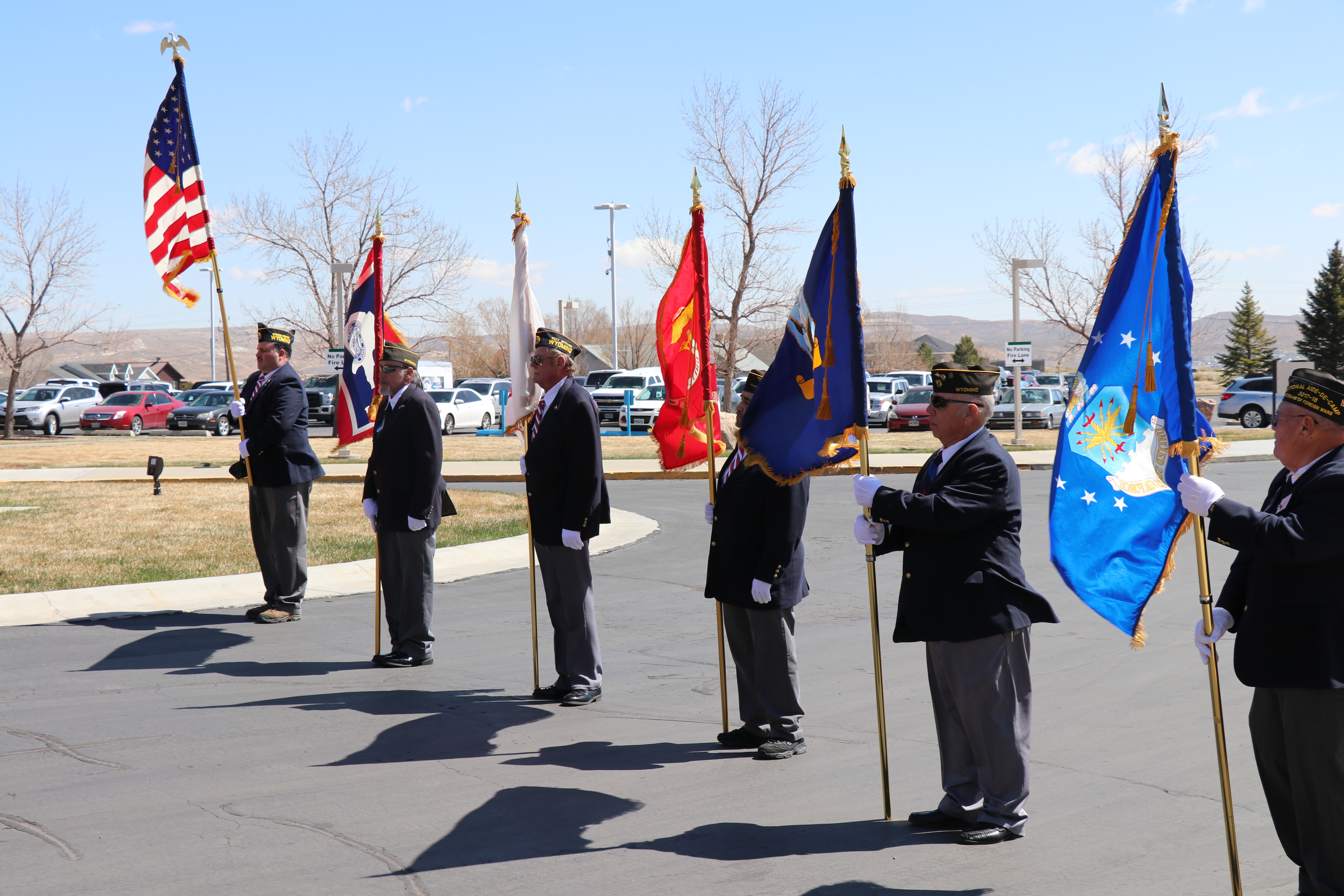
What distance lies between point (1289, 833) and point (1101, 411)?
168 centimetres

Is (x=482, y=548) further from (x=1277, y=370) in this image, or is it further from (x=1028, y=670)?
(x=1277, y=370)

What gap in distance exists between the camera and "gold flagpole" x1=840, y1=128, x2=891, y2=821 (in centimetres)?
493

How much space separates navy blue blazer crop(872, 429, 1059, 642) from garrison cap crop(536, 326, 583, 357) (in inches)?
126

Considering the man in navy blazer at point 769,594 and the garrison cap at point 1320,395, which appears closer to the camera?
the garrison cap at point 1320,395

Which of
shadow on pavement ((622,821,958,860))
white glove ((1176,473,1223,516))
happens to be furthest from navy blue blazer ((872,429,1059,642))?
shadow on pavement ((622,821,958,860))

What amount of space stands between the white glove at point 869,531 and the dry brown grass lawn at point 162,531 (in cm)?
848

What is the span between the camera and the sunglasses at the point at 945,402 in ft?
16.0

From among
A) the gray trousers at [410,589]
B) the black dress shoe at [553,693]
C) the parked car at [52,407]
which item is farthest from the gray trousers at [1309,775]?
the parked car at [52,407]

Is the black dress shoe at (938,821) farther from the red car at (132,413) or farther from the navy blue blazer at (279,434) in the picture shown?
the red car at (132,413)

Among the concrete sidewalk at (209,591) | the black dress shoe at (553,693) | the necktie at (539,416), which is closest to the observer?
the black dress shoe at (553,693)

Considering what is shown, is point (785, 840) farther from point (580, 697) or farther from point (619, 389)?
point (619, 389)

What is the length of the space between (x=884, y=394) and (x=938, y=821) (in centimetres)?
4549

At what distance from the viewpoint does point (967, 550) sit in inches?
189

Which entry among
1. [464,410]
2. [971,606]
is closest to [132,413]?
[464,410]
